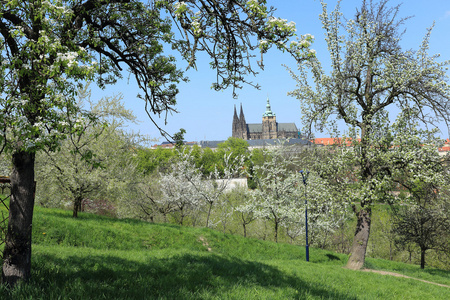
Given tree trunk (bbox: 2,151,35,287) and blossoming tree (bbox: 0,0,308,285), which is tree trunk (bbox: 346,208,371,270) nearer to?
blossoming tree (bbox: 0,0,308,285)

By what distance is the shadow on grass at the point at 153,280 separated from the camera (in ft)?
17.3

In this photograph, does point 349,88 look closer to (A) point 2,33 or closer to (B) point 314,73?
(B) point 314,73

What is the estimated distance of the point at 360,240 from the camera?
645 inches

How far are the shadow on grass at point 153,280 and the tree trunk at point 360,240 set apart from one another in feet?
29.2

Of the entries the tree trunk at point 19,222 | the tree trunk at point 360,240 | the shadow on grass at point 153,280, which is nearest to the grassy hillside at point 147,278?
the shadow on grass at point 153,280

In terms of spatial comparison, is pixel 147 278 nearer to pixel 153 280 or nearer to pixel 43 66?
pixel 153 280

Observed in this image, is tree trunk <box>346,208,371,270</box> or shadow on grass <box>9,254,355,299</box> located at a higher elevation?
shadow on grass <box>9,254,355,299</box>

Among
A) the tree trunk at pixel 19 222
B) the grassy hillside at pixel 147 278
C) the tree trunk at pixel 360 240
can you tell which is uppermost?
the tree trunk at pixel 19 222

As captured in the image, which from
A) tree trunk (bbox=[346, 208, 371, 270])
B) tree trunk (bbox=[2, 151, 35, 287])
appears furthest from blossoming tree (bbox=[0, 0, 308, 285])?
tree trunk (bbox=[346, 208, 371, 270])

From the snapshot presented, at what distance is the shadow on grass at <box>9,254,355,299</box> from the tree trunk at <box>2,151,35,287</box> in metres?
0.36

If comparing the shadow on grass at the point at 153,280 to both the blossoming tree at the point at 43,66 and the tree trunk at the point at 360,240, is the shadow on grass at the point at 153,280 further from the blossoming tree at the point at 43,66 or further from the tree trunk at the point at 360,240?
the tree trunk at the point at 360,240

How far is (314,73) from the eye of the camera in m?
16.9

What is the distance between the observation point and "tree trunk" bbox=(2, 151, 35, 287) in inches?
216

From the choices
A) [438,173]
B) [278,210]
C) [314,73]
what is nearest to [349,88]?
[314,73]
